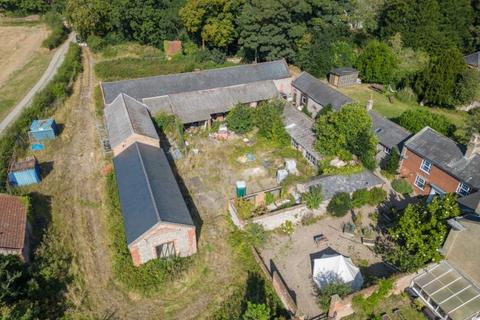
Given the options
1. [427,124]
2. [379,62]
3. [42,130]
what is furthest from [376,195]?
[42,130]

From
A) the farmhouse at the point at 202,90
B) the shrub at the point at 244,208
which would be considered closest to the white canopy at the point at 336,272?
the shrub at the point at 244,208

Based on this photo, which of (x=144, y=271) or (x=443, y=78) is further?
(x=443, y=78)

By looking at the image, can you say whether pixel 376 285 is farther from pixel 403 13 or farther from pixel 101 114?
pixel 403 13

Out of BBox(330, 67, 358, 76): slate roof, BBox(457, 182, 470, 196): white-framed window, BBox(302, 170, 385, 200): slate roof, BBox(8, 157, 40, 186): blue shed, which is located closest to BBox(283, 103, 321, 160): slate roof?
BBox(302, 170, 385, 200): slate roof

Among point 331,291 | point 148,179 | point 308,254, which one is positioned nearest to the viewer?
point 331,291

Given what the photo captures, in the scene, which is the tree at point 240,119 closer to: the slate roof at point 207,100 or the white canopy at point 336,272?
the slate roof at point 207,100

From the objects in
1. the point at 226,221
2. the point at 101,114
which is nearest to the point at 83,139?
the point at 101,114

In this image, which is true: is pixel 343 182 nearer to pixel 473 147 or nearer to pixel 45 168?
pixel 473 147
